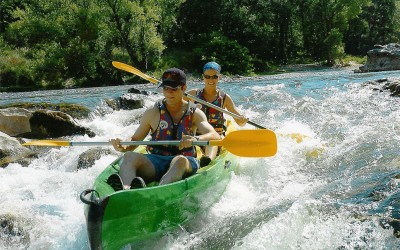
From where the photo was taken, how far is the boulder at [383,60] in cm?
2210

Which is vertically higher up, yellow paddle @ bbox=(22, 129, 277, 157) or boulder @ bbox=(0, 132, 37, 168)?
yellow paddle @ bbox=(22, 129, 277, 157)

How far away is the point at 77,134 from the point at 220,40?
19.4 meters

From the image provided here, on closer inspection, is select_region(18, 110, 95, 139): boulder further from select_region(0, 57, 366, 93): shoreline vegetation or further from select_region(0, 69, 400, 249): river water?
select_region(0, 57, 366, 93): shoreline vegetation

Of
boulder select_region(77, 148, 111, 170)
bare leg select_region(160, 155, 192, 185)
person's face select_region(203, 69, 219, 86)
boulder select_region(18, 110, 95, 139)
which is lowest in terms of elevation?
boulder select_region(77, 148, 111, 170)

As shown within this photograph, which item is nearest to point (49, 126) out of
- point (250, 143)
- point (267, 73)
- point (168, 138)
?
point (168, 138)

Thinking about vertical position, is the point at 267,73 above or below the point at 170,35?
below

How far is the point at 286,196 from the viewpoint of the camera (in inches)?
174

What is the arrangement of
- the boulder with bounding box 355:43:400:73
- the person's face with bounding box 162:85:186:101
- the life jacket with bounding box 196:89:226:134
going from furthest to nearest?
1. the boulder with bounding box 355:43:400:73
2. the life jacket with bounding box 196:89:226:134
3. the person's face with bounding box 162:85:186:101

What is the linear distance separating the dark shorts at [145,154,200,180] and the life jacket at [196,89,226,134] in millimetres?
1768

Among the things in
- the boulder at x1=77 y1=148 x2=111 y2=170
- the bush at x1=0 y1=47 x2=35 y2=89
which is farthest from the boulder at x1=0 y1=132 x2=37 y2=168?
the bush at x1=0 y1=47 x2=35 y2=89

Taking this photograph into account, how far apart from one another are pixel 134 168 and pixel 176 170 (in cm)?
36

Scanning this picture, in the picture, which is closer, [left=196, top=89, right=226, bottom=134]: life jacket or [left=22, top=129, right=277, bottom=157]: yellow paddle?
[left=22, top=129, right=277, bottom=157]: yellow paddle

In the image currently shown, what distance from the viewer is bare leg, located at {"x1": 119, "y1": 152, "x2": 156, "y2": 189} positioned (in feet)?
11.7

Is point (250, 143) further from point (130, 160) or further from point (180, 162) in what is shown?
point (130, 160)
